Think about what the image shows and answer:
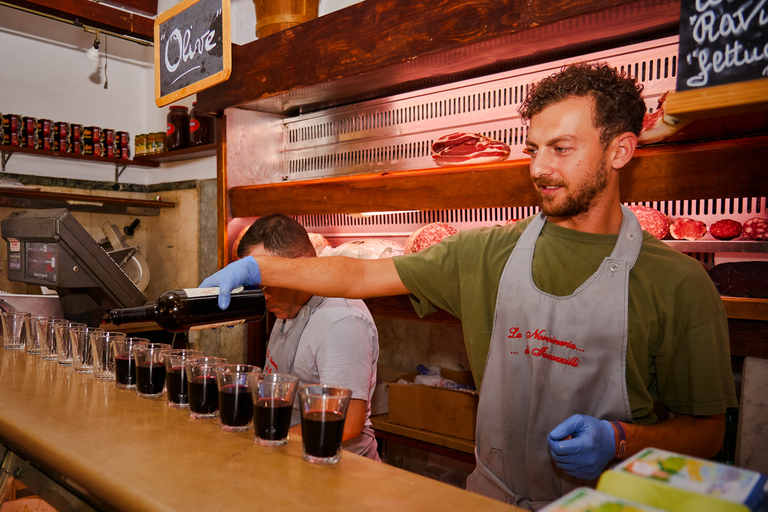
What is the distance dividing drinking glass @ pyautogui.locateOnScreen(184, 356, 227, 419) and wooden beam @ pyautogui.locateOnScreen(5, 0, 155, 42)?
377cm

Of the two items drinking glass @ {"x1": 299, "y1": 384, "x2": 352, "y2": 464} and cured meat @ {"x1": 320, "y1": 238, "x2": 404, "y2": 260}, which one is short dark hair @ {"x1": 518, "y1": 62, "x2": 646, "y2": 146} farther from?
cured meat @ {"x1": 320, "y1": 238, "x2": 404, "y2": 260}

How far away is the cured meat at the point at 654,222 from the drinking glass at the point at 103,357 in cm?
191

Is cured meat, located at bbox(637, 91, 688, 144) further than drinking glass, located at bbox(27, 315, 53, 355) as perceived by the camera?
No

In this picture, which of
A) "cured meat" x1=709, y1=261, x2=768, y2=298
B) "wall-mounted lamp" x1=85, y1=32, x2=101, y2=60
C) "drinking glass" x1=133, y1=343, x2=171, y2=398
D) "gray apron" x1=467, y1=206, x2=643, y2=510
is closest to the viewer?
"gray apron" x1=467, y1=206, x2=643, y2=510

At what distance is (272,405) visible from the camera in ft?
4.08

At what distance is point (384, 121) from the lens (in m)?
3.14

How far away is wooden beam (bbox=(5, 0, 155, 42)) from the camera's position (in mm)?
4059

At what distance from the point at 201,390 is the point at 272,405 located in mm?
286

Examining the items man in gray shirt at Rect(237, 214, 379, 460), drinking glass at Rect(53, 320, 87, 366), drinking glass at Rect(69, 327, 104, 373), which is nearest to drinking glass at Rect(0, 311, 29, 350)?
drinking glass at Rect(53, 320, 87, 366)

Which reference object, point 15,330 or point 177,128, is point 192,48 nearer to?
point 15,330

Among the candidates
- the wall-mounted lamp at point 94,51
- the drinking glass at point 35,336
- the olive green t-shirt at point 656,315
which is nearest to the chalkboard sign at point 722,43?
the olive green t-shirt at point 656,315

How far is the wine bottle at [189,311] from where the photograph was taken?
1470 mm

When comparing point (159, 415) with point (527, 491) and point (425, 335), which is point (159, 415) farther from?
point (425, 335)

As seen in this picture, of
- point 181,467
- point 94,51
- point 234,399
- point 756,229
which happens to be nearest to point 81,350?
point 234,399
